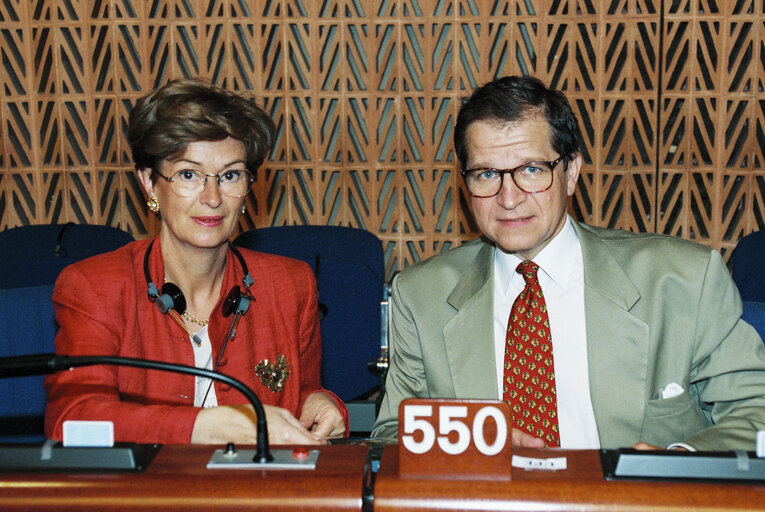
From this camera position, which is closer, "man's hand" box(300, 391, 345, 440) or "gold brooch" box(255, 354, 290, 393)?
"man's hand" box(300, 391, 345, 440)

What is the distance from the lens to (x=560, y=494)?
0.99 m

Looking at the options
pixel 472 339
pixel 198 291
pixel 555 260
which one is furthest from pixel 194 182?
pixel 555 260

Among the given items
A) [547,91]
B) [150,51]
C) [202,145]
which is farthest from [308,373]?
[150,51]

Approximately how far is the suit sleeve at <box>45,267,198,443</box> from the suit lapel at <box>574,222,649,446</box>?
88 centimetres

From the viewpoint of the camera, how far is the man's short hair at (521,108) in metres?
1.89

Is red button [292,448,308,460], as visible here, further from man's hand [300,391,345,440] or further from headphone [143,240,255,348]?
headphone [143,240,255,348]

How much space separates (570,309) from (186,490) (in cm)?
111

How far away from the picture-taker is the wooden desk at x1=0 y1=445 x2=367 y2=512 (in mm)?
1016

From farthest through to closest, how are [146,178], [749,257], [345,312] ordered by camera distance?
1. [749,257]
2. [345,312]
3. [146,178]

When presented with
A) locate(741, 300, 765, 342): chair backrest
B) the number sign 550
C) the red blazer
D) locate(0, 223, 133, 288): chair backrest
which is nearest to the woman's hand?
the red blazer

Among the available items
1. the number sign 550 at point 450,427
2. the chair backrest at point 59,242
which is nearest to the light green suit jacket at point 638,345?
the number sign 550 at point 450,427

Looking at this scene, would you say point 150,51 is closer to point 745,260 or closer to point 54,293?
point 54,293

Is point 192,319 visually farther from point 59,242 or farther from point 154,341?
point 59,242

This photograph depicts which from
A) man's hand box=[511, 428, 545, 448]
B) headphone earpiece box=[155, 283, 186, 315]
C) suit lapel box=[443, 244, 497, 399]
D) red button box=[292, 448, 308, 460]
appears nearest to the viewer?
red button box=[292, 448, 308, 460]
